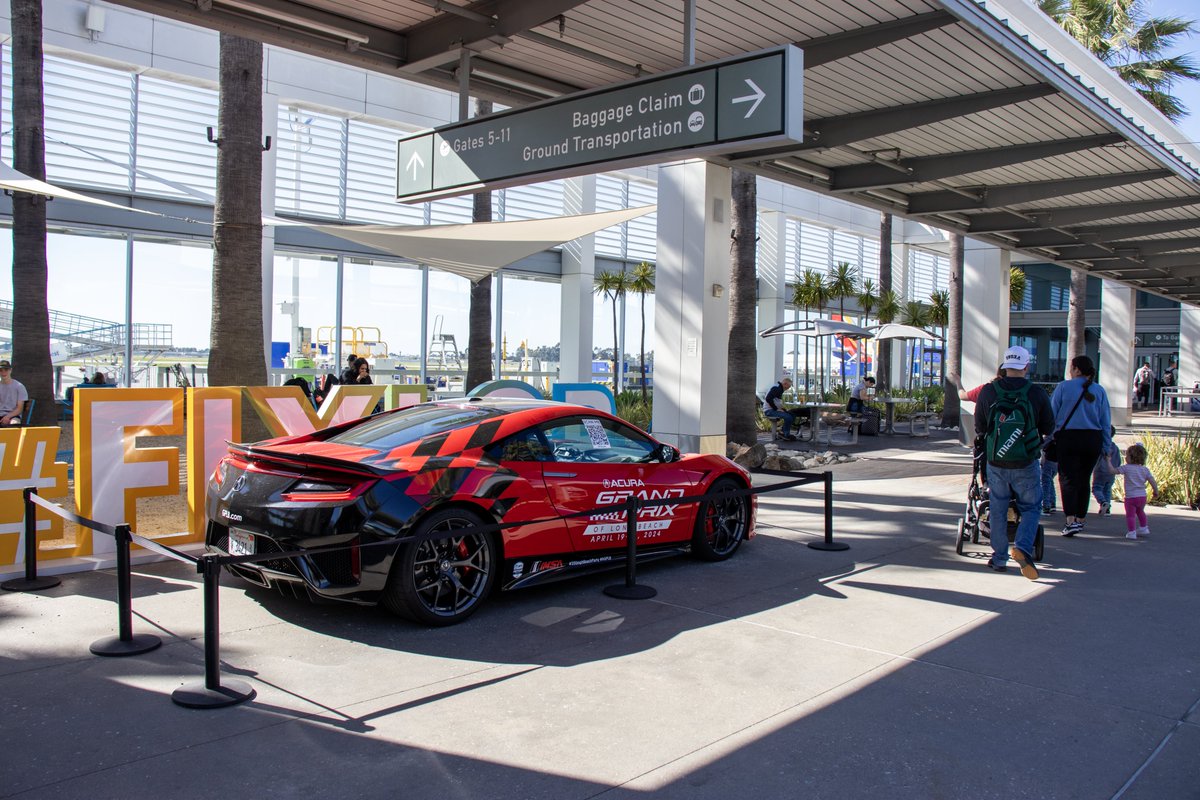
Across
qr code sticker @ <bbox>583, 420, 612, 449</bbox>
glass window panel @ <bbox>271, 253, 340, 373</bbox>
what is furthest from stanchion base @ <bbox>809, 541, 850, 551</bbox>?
glass window panel @ <bbox>271, 253, 340, 373</bbox>

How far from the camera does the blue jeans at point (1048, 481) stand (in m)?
10.3

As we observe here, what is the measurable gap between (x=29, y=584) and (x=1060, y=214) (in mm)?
16480

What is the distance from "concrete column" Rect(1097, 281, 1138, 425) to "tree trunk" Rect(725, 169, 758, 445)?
1685 centimetres

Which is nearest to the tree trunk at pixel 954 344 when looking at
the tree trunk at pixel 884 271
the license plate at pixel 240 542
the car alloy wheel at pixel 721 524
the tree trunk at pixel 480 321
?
the tree trunk at pixel 884 271

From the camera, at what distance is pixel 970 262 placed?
65.7 feet

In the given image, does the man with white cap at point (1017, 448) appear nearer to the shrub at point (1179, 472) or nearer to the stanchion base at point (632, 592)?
the stanchion base at point (632, 592)

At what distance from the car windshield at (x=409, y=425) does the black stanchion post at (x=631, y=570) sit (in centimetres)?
120

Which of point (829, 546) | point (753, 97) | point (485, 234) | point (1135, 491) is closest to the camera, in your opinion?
point (753, 97)

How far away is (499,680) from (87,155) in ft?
53.5

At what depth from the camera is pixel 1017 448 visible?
748 cm

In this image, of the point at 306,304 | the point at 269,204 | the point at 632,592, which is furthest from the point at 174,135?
the point at 632,592

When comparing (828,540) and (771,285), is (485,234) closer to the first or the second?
(828,540)

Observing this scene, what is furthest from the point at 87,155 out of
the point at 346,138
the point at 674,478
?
the point at 674,478

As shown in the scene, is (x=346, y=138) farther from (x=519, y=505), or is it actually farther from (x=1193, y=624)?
(x=1193, y=624)
